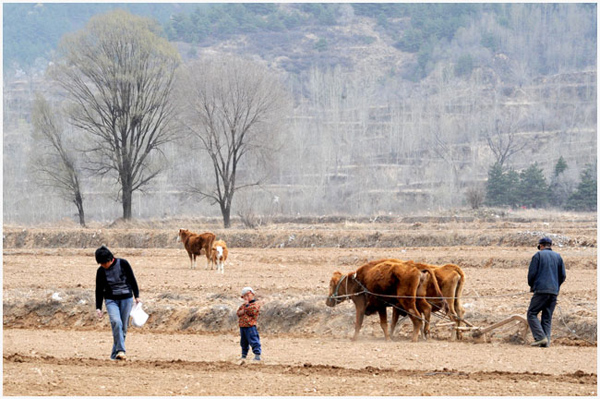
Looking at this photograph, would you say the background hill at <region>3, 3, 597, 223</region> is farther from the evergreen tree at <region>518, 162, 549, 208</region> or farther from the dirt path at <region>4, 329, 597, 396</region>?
the dirt path at <region>4, 329, 597, 396</region>

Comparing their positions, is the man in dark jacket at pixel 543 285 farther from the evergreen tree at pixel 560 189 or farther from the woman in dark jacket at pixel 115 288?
the evergreen tree at pixel 560 189

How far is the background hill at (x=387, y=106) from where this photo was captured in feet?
279

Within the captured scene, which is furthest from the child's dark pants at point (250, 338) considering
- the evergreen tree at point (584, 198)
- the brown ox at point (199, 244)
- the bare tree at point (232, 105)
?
the evergreen tree at point (584, 198)

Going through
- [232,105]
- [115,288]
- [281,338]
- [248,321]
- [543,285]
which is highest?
[232,105]

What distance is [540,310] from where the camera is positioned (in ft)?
46.8

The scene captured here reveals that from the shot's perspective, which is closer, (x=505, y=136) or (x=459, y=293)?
(x=459, y=293)

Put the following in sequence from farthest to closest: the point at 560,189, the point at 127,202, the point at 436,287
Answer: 1. the point at 560,189
2. the point at 127,202
3. the point at 436,287

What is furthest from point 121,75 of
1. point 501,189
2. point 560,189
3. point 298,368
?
point 560,189

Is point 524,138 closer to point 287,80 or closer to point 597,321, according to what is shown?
point 287,80

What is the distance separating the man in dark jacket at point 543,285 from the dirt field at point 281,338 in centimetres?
39

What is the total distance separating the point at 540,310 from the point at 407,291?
251 centimetres

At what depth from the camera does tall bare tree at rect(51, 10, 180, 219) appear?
50.4 metres

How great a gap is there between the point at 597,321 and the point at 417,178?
82567 millimetres

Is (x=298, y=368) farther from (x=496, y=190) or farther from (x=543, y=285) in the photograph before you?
(x=496, y=190)
